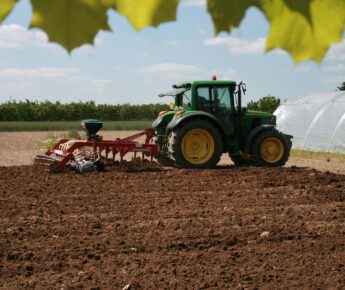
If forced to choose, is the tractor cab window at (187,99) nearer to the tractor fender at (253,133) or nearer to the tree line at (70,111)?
Answer: the tractor fender at (253,133)

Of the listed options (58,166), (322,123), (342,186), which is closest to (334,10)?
(342,186)

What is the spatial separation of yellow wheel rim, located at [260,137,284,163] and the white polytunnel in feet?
16.2

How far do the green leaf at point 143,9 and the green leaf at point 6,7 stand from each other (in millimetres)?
120

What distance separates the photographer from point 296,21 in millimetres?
727

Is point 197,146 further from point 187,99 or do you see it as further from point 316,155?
point 316,155

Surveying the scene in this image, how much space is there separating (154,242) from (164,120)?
5.06 m

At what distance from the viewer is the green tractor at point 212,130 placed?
9.21m

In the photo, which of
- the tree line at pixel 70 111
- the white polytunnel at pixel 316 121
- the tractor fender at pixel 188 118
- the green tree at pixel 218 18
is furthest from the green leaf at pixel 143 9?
the tree line at pixel 70 111

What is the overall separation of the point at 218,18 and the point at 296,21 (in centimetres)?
10

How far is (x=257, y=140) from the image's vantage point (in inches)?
382

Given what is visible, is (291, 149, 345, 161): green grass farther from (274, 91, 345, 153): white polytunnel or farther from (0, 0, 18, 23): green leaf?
(0, 0, 18, 23): green leaf

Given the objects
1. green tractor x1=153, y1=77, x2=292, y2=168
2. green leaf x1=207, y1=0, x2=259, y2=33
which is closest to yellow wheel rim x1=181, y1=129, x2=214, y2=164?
green tractor x1=153, y1=77, x2=292, y2=168

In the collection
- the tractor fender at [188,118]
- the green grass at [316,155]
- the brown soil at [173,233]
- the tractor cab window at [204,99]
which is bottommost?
the green grass at [316,155]

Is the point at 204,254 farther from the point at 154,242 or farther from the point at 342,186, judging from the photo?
the point at 342,186
